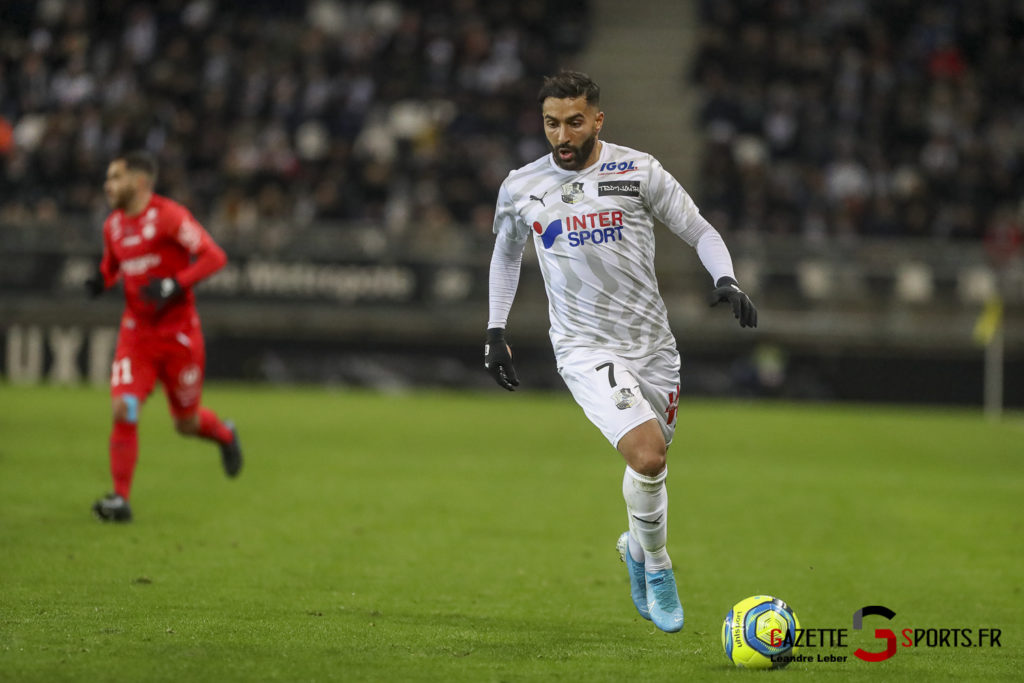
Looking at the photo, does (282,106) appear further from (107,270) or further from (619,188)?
(619,188)

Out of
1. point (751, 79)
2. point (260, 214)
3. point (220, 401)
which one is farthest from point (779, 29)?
point (220, 401)

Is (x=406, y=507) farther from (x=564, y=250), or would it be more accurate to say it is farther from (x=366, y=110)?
(x=366, y=110)

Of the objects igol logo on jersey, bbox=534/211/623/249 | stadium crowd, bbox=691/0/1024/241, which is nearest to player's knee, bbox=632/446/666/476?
igol logo on jersey, bbox=534/211/623/249

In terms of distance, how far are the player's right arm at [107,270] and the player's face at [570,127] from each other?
4.73 m

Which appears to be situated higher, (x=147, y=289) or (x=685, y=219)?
(x=685, y=219)

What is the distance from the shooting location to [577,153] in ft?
22.4

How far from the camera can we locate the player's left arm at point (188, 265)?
10070mm

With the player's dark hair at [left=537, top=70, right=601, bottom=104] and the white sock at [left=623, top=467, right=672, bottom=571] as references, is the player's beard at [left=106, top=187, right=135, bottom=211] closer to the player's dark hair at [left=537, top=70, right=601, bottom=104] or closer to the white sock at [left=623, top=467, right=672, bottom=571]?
the player's dark hair at [left=537, top=70, right=601, bottom=104]

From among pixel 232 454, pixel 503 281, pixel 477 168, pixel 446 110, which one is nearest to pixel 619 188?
pixel 503 281

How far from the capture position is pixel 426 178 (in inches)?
976

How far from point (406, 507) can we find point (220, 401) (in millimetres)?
9618

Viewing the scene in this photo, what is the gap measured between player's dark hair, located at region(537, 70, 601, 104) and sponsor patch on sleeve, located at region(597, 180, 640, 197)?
0.40 metres

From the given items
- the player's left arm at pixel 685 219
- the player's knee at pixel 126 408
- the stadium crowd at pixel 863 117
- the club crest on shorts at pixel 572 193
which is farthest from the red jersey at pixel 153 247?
the stadium crowd at pixel 863 117

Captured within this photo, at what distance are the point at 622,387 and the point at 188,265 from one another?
16.0ft
